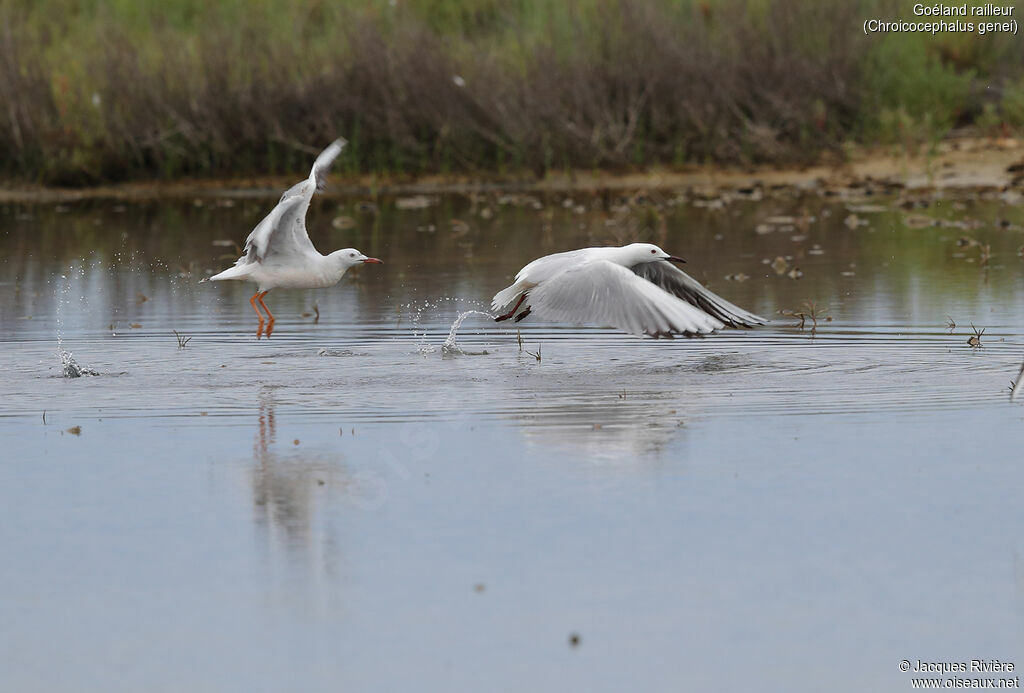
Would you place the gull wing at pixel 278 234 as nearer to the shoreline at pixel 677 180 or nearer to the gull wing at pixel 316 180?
the gull wing at pixel 316 180

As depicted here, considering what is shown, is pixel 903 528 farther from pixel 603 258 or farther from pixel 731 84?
pixel 731 84

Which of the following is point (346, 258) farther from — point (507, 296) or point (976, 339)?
point (976, 339)

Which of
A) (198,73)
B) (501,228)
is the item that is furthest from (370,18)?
(501,228)

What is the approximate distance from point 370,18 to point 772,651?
22.2 meters

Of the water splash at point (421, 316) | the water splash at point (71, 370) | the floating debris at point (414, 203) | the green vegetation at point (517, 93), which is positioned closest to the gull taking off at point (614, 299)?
the water splash at point (421, 316)

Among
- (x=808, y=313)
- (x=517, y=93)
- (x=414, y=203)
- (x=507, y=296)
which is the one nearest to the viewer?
(x=507, y=296)

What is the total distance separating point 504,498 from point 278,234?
490 cm

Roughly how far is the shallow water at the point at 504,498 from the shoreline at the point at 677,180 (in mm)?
10843

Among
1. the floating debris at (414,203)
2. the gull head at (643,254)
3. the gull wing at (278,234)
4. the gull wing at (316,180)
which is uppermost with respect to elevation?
the floating debris at (414,203)

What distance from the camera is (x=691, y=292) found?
10.8 meters

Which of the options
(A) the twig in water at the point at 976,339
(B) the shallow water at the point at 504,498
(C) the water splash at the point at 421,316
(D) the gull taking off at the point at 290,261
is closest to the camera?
(B) the shallow water at the point at 504,498

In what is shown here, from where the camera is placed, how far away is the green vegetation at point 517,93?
24.6m

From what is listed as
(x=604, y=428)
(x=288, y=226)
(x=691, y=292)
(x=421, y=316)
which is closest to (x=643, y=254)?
(x=691, y=292)

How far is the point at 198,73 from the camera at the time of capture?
25.9 meters
